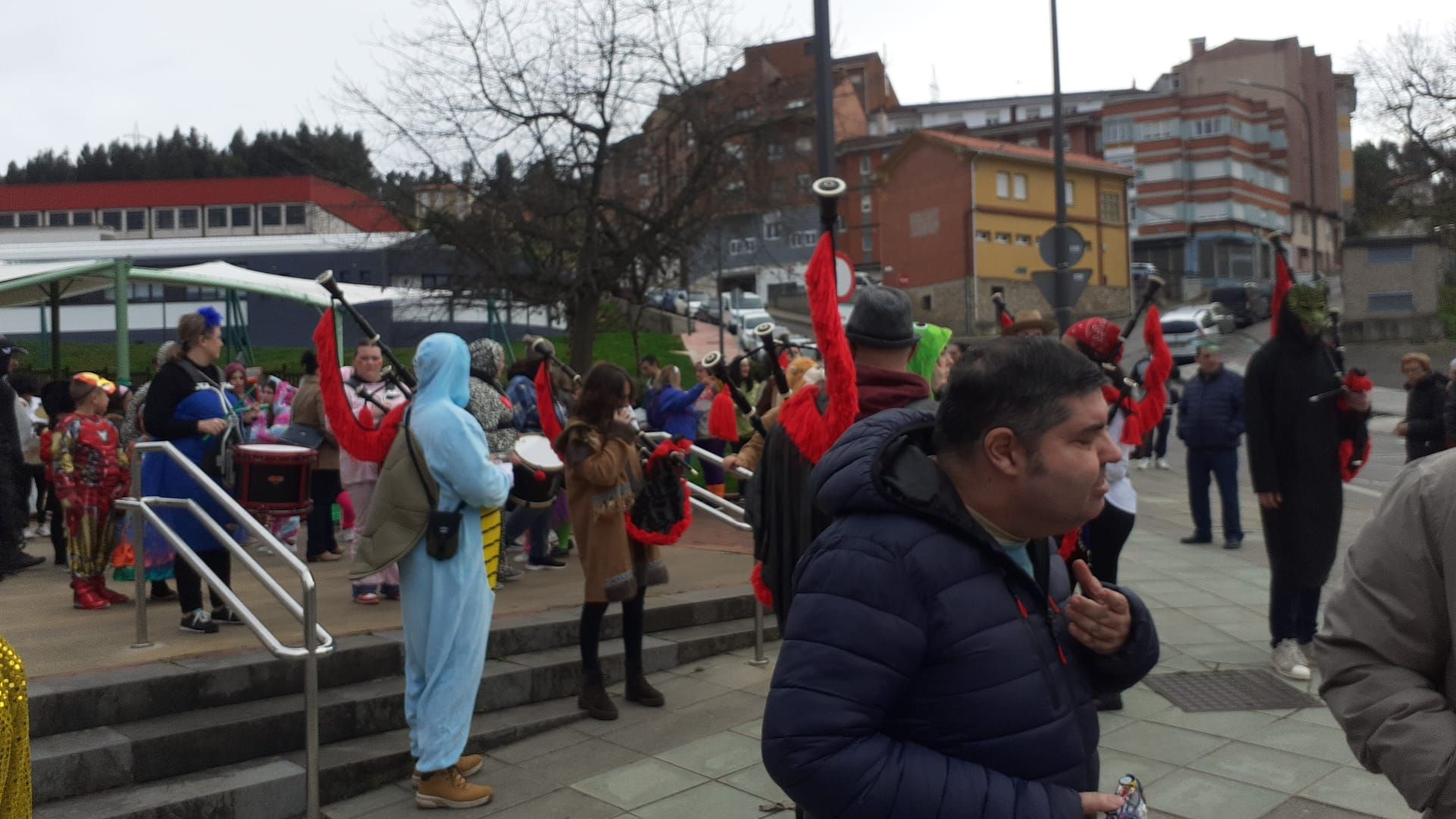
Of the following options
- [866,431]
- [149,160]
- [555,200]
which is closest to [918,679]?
[866,431]

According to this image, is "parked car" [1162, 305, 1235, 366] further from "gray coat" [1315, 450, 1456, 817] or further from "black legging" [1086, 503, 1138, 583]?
"gray coat" [1315, 450, 1456, 817]

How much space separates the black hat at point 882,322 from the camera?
3.97m

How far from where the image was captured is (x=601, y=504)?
6.19 m

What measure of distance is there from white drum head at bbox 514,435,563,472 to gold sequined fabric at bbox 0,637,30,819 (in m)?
5.13

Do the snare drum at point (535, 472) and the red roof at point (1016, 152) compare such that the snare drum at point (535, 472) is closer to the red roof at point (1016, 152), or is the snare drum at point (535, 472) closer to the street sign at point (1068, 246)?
the street sign at point (1068, 246)

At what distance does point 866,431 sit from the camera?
2.18 metres

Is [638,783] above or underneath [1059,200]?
underneath

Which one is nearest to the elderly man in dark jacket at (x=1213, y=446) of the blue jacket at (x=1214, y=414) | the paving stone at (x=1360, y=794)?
the blue jacket at (x=1214, y=414)

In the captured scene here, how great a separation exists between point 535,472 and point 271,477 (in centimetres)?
151

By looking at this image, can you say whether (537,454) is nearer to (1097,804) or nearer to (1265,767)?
(1265,767)

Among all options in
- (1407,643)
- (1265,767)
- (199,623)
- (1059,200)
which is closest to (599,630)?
(199,623)

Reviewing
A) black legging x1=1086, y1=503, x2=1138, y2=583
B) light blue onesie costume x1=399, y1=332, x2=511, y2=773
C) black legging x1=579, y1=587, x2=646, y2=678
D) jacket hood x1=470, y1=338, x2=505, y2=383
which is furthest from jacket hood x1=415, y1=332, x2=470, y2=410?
black legging x1=1086, y1=503, x2=1138, y2=583

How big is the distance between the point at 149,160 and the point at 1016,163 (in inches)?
2454

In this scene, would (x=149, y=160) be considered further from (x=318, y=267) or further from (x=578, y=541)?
(x=578, y=541)
